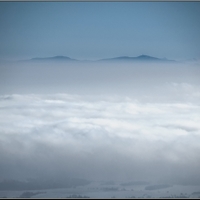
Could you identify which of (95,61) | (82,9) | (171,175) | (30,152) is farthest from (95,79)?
(171,175)

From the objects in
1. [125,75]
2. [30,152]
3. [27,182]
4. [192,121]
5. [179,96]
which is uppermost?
[125,75]

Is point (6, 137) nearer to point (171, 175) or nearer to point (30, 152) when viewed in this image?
point (30, 152)

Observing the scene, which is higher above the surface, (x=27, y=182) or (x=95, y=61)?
(x=95, y=61)

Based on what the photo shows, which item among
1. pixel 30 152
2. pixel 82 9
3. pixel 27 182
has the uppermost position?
pixel 82 9

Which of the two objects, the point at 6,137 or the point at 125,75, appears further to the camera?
the point at 125,75

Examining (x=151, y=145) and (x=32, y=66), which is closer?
(x=151, y=145)

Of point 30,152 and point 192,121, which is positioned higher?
point 192,121

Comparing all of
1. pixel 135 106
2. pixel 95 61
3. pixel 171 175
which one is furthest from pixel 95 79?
pixel 171 175

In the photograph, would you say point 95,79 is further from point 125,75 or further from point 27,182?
point 27,182
